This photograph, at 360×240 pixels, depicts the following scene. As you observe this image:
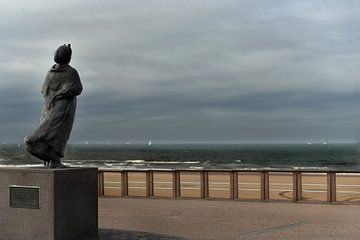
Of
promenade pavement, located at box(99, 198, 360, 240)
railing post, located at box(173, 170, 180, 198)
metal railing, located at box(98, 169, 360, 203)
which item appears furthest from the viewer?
railing post, located at box(173, 170, 180, 198)

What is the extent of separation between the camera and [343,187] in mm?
22328

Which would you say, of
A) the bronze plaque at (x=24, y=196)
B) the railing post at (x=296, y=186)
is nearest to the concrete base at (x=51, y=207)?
the bronze plaque at (x=24, y=196)

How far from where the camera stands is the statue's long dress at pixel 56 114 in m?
9.35

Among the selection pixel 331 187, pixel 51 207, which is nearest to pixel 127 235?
pixel 51 207

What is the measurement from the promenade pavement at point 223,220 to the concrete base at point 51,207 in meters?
0.87

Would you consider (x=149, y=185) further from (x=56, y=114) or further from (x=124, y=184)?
(x=56, y=114)

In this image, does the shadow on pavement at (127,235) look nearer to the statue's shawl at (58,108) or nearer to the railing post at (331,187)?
the statue's shawl at (58,108)

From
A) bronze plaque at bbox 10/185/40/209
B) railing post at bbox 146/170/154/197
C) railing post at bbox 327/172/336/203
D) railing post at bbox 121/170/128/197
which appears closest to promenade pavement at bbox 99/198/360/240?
railing post at bbox 327/172/336/203

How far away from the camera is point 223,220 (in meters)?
12.5

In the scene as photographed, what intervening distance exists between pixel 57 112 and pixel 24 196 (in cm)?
149

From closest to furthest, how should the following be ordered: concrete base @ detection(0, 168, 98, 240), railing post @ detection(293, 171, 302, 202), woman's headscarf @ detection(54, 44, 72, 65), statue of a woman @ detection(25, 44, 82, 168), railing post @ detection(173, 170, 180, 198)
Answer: concrete base @ detection(0, 168, 98, 240), statue of a woman @ detection(25, 44, 82, 168), woman's headscarf @ detection(54, 44, 72, 65), railing post @ detection(293, 171, 302, 202), railing post @ detection(173, 170, 180, 198)

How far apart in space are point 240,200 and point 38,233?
337 inches

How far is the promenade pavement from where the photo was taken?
34.7 ft

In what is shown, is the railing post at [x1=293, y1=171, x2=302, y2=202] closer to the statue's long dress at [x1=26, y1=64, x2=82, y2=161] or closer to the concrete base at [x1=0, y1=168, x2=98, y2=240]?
the concrete base at [x1=0, y1=168, x2=98, y2=240]
